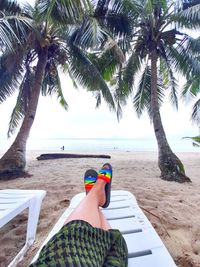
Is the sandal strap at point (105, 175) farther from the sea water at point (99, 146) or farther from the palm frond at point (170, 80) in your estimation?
the sea water at point (99, 146)

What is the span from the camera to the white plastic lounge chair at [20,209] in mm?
1464

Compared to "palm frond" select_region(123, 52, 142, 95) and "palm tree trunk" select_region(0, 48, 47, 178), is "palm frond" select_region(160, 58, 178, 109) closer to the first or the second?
"palm frond" select_region(123, 52, 142, 95)

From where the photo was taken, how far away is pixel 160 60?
7027 millimetres

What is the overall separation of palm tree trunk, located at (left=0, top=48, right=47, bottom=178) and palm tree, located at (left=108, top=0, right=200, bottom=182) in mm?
2600

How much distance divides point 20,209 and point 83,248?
0.96 metres

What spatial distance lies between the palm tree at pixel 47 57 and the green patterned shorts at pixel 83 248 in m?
3.74

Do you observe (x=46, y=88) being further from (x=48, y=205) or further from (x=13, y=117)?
(x=48, y=205)

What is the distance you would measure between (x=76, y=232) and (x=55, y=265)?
0.60 ft

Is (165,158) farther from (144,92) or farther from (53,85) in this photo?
(53,85)

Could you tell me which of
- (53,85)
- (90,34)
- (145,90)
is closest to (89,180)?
(90,34)

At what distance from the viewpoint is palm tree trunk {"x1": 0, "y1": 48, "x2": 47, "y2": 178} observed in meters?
4.62

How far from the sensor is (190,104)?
7379 mm

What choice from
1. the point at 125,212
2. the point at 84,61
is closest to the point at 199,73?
the point at 84,61

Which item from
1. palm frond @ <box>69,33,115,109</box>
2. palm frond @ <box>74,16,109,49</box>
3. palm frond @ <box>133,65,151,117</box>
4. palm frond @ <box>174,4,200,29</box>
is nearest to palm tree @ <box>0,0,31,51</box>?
palm frond @ <box>74,16,109,49</box>
